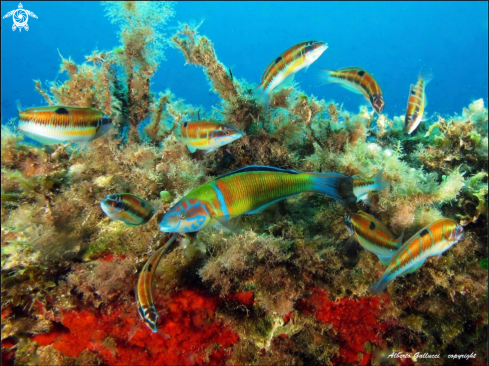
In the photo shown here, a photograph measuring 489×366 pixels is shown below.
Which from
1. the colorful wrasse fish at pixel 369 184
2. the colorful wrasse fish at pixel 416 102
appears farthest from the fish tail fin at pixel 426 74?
the colorful wrasse fish at pixel 369 184

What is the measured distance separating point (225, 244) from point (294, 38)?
171 m

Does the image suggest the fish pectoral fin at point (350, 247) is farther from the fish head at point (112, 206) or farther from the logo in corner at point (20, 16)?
the logo in corner at point (20, 16)

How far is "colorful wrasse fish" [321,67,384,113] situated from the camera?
3084 mm

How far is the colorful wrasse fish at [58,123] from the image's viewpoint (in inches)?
97.2

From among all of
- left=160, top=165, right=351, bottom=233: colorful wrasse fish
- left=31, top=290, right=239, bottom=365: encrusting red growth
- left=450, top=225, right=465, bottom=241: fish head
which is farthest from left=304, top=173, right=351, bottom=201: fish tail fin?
left=31, top=290, right=239, bottom=365: encrusting red growth

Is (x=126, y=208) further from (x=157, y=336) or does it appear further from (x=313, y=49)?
(x=313, y=49)

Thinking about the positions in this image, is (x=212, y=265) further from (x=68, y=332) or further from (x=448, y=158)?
(x=448, y=158)

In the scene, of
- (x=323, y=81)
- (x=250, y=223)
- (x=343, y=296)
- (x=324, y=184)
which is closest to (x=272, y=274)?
(x=250, y=223)

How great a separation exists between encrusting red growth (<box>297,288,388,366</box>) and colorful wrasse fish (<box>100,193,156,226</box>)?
7.37 feet

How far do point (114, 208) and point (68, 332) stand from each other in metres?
2.69

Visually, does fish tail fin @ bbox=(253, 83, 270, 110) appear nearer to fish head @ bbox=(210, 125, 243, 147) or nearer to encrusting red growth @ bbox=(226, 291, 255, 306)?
fish head @ bbox=(210, 125, 243, 147)

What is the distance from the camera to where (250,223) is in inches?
124

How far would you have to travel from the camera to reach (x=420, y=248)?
2113 mm

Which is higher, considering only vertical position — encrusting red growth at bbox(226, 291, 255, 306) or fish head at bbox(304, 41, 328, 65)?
fish head at bbox(304, 41, 328, 65)
